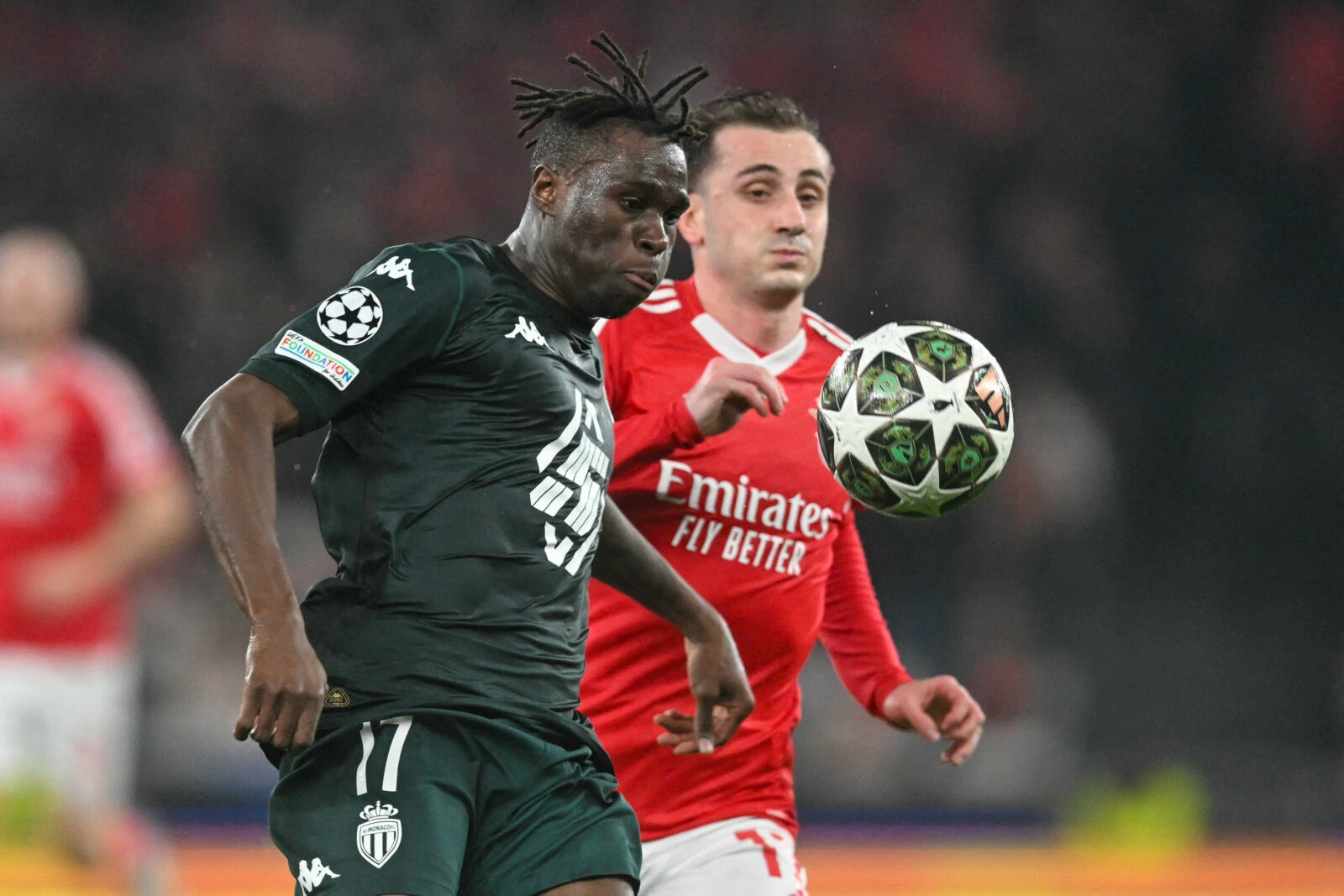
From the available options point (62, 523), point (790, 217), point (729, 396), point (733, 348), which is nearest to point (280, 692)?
point (729, 396)

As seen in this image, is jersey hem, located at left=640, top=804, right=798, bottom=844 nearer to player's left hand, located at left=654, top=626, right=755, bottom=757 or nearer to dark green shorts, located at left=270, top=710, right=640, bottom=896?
player's left hand, located at left=654, top=626, right=755, bottom=757

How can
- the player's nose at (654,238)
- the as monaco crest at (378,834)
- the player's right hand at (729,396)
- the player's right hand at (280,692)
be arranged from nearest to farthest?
the player's right hand at (280,692) < the as monaco crest at (378,834) < the player's nose at (654,238) < the player's right hand at (729,396)

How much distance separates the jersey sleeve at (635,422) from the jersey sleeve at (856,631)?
2.15 feet

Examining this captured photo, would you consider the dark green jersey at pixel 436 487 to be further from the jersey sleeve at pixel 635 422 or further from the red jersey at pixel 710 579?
the red jersey at pixel 710 579

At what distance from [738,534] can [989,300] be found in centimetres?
803

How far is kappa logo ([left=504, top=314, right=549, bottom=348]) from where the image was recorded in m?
2.86

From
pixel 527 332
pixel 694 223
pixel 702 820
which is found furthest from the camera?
pixel 694 223

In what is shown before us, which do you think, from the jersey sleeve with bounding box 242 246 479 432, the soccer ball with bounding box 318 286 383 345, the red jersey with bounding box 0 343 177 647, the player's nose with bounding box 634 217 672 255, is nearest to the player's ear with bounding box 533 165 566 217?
the player's nose with bounding box 634 217 672 255

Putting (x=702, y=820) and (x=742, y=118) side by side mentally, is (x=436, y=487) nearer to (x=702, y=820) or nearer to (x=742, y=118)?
(x=702, y=820)

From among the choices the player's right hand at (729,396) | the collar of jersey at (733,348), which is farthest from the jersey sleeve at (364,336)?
the collar of jersey at (733,348)

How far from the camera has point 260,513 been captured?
2496 millimetres

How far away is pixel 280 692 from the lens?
2.38 metres

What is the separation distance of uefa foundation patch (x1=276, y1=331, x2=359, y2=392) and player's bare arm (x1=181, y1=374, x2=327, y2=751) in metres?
0.07

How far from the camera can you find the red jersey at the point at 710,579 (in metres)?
3.80
